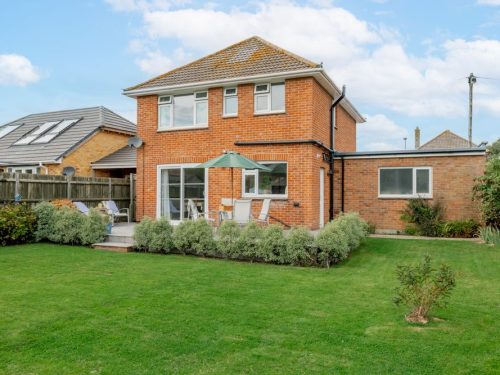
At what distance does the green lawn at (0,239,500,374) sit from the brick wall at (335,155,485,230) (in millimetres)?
6408

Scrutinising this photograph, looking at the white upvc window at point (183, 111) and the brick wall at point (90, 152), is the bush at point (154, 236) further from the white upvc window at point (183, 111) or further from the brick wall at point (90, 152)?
the brick wall at point (90, 152)

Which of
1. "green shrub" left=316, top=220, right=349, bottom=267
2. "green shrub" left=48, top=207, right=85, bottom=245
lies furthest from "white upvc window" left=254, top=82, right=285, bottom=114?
"green shrub" left=48, top=207, right=85, bottom=245

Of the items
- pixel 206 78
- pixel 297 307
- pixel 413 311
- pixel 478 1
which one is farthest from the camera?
pixel 206 78

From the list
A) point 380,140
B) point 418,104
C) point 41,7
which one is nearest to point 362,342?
point 41,7

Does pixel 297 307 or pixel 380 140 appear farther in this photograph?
pixel 380 140

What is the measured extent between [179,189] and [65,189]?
4.45 meters

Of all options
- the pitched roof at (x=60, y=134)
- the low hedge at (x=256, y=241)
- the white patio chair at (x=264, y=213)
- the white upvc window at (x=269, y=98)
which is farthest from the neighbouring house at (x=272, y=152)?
the pitched roof at (x=60, y=134)

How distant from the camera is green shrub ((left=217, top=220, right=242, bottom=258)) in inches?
437

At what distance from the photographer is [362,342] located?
5117mm

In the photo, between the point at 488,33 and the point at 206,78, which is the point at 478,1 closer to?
the point at 488,33

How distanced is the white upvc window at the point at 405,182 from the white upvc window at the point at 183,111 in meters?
7.19

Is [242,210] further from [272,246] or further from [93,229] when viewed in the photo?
[93,229]

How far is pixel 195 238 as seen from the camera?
38.2ft

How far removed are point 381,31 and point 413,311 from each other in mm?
11470
